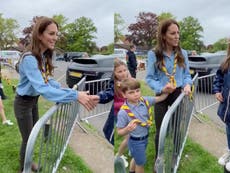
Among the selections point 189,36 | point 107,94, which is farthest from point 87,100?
point 189,36

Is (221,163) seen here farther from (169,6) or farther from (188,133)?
(169,6)

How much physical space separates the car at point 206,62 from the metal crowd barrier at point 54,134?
413 millimetres

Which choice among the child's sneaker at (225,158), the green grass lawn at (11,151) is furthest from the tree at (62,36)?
the child's sneaker at (225,158)

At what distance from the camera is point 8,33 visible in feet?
4.35

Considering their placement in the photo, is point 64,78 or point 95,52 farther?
point 64,78

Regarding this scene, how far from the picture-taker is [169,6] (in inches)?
43.2

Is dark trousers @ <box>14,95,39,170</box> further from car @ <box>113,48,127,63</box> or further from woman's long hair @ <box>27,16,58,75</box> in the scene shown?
car @ <box>113,48,127,63</box>

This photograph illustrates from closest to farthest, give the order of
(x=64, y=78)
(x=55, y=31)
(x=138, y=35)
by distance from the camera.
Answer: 1. (x=138, y=35)
2. (x=55, y=31)
3. (x=64, y=78)

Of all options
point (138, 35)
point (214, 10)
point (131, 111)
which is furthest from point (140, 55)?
point (214, 10)

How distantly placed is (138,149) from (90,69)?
0.35 metres

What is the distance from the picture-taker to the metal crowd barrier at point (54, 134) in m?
1.15

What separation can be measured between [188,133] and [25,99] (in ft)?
2.29

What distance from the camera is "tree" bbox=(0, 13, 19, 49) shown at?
4.29 feet

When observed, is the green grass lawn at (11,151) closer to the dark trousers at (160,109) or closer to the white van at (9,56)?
the white van at (9,56)
